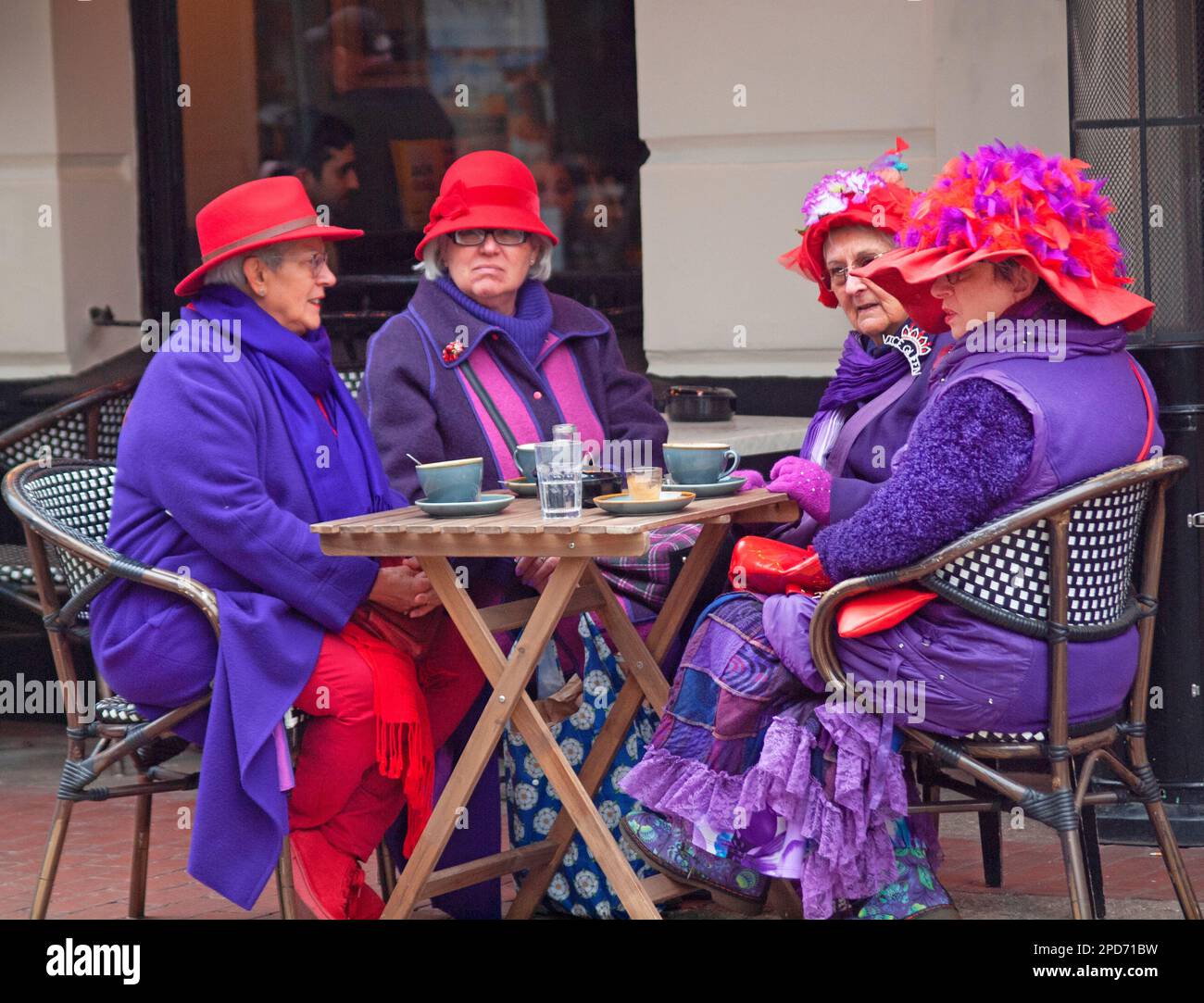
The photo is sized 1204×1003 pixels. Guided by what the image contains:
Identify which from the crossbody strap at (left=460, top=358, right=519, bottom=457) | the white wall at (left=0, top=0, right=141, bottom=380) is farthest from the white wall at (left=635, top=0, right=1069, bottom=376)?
the white wall at (left=0, top=0, right=141, bottom=380)

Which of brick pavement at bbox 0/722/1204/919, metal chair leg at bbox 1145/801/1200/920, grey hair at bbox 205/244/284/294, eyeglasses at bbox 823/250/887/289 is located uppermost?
grey hair at bbox 205/244/284/294

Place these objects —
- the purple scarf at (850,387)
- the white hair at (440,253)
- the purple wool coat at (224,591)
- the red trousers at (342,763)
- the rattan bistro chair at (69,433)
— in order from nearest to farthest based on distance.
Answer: the purple wool coat at (224,591)
the red trousers at (342,763)
the purple scarf at (850,387)
the white hair at (440,253)
the rattan bistro chair at (69,433)

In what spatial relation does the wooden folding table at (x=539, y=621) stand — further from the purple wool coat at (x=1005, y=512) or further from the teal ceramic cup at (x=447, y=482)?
the purple wool coat at (x=1005, y=512)

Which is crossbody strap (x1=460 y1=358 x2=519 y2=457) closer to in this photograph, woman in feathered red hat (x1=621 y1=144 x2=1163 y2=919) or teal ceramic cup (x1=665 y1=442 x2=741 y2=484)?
teal ceramic cup (x1=665 y1=442 x2=741 y2=484)

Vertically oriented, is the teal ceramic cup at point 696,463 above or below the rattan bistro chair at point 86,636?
above

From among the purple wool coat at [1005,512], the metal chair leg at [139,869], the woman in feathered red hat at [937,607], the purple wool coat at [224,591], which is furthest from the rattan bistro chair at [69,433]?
the purple wool coat at [1005,512]

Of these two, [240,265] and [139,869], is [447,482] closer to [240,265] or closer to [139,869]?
[240,265]

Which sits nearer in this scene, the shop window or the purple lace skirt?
the purple lace skirt

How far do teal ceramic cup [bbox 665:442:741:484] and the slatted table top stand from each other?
2.4 inches

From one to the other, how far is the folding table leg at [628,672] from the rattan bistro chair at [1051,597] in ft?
2.11

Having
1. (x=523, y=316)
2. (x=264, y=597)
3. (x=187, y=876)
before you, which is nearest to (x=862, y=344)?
(x=523, y=316)

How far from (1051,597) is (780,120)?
2648 millimetres

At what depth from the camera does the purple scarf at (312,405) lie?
4133 mm

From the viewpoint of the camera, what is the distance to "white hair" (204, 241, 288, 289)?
13.7 ft
